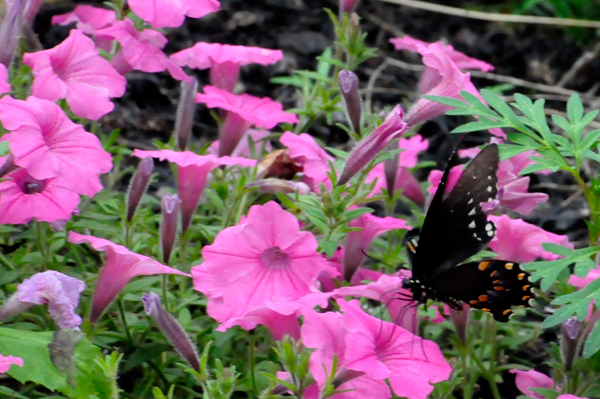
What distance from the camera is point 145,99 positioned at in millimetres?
3141

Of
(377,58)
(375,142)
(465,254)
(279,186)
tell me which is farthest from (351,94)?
(377,58)

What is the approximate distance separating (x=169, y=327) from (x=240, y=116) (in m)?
0.74

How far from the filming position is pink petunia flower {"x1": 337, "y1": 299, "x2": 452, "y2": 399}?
121 centimetres

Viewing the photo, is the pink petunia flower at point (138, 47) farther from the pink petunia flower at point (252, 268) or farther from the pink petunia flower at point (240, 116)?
the pink petunia flower at point (252, 268)

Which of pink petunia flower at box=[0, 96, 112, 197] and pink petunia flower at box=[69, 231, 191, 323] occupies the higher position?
pink petunia flower at box=[0, 96, 112, 197]

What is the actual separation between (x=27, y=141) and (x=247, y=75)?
2.08 meters

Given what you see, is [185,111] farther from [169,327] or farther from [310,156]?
[169,327]

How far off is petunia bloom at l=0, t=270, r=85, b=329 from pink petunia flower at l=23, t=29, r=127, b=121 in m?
0.42

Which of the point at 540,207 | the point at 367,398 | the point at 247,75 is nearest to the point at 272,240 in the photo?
the point at 367,398

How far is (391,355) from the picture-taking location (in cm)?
135

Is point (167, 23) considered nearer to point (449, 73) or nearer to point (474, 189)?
point (449, 73)

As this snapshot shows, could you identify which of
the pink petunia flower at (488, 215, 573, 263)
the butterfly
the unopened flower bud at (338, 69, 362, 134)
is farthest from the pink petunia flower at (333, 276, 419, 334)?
the unopened flower bud at (338, 69, 362, 134)

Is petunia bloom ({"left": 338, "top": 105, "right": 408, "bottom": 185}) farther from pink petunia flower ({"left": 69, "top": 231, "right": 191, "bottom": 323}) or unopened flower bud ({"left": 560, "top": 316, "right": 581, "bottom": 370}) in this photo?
unopened flower bud ({"left": 560, "top": 316, "right": 581, "bottom": 370})

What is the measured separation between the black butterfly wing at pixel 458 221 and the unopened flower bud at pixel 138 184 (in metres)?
0.56
